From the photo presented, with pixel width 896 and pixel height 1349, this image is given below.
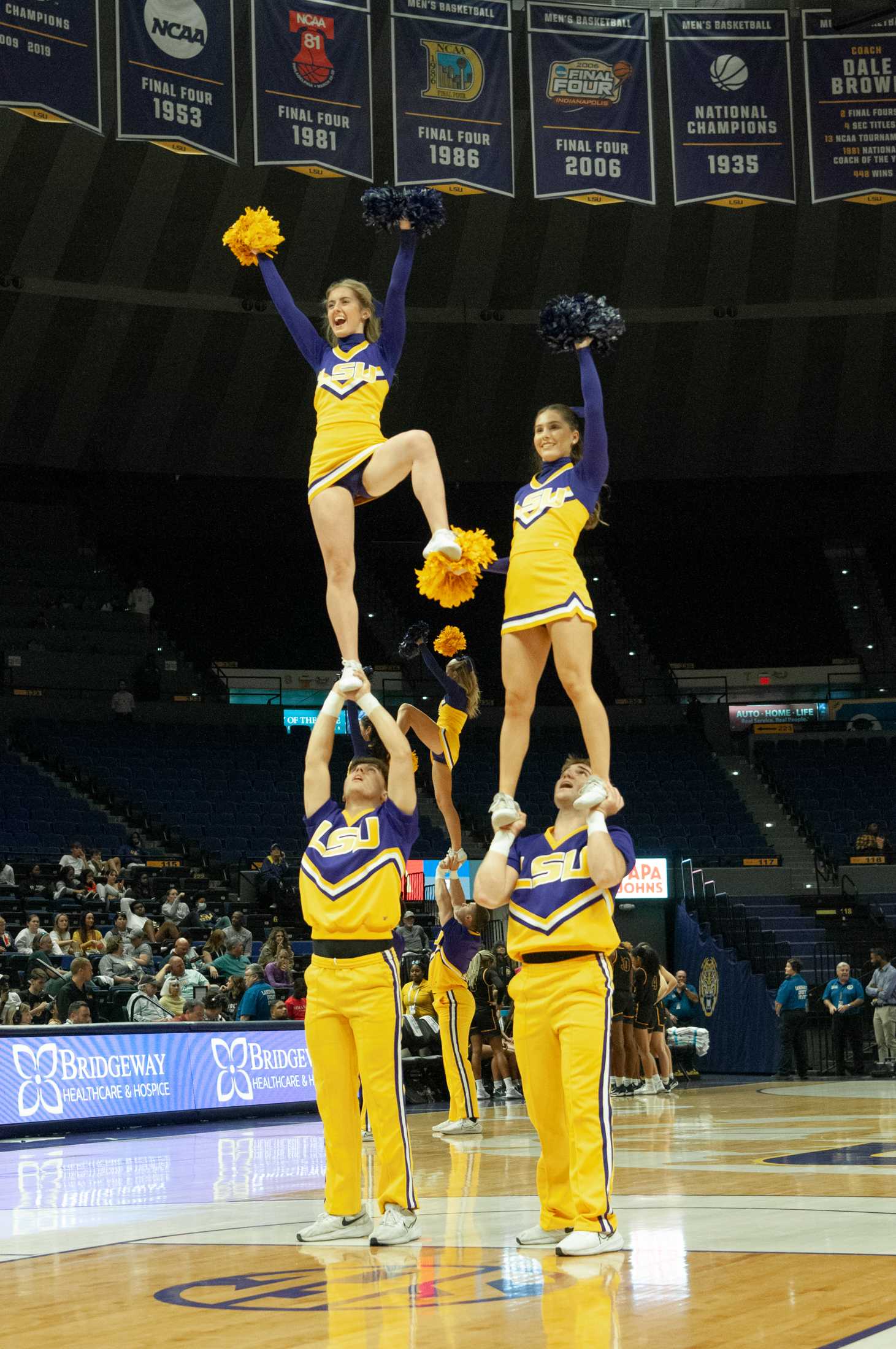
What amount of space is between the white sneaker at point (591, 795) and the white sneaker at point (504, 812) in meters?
0.24

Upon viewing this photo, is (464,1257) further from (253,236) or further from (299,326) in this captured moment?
(253,236)

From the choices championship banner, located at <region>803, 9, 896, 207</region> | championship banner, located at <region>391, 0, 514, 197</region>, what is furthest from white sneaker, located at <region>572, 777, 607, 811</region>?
championship banner, located at <region>803, 9, 896, 207</region>

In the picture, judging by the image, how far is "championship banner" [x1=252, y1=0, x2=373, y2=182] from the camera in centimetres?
1522

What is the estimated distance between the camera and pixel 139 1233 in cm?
615

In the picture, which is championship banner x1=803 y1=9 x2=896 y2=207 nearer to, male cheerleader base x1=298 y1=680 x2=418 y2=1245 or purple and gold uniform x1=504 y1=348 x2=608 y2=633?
purple and gold uniform x1=504 y1=348 x2=608 y2=633

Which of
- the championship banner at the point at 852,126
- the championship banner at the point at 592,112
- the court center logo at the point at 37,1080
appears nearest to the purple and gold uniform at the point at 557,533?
the court center logo at the point at 37,1080

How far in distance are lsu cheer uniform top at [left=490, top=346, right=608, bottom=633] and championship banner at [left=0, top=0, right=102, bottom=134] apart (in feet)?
31.0

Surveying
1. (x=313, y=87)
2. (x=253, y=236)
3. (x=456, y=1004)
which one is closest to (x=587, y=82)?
(x=313, y=87)

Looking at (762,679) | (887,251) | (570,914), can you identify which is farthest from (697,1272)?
(762,679)

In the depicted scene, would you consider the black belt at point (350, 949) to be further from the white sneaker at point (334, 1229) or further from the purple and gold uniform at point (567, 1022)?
the white sneaker at point (334, 1229)

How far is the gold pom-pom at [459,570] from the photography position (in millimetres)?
6461

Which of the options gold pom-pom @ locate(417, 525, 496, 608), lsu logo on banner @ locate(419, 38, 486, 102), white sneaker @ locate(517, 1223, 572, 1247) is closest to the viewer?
white sneaker @ locate(517, 1223, 572, 1247)

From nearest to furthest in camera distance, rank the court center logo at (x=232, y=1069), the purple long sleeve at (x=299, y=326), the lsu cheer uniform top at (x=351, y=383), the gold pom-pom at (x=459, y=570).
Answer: the gold pom-pom at (x=459, y=570)
the lsu cheer uniform top at (x=351, y=383)
the purple long sleeve at (x=299, y=326)
the court center logo at (x=232, y=1069)

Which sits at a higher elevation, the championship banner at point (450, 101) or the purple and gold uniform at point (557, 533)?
the championship banner at point (450, 101)
